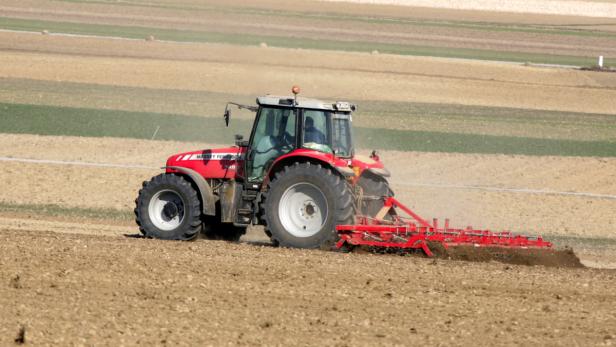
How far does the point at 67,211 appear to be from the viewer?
18250mm

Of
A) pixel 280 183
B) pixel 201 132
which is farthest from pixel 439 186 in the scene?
pixel 280 183

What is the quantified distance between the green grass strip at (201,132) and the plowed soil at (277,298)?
40.6 feet

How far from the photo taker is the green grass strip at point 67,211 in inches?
706

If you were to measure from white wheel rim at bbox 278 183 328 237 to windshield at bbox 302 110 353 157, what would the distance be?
638mm

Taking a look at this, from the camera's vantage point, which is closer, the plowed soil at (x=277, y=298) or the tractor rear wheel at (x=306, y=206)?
the plowed soil at (x=277, y=298)

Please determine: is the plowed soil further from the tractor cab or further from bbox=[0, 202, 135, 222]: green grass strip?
bbox=[0, 202, 135, 222]: green grass strip

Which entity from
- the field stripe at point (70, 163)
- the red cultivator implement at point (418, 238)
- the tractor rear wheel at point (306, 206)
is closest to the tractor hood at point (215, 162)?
the tractor rear wheel at point (306, 206)

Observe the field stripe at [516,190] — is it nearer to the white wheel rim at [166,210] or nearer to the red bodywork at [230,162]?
the red bodywork at [230,162]

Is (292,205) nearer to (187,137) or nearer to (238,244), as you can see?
(238,244)

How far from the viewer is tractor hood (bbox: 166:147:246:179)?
14211 millimetres

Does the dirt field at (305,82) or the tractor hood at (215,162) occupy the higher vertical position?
the dirt field at (305,82)

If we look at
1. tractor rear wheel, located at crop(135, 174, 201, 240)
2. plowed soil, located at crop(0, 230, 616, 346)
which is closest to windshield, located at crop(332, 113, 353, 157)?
plowed soil, located at crop(0, 230, 616, 346)

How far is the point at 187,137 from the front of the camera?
25312mm

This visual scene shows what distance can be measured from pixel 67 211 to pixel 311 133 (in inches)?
242
